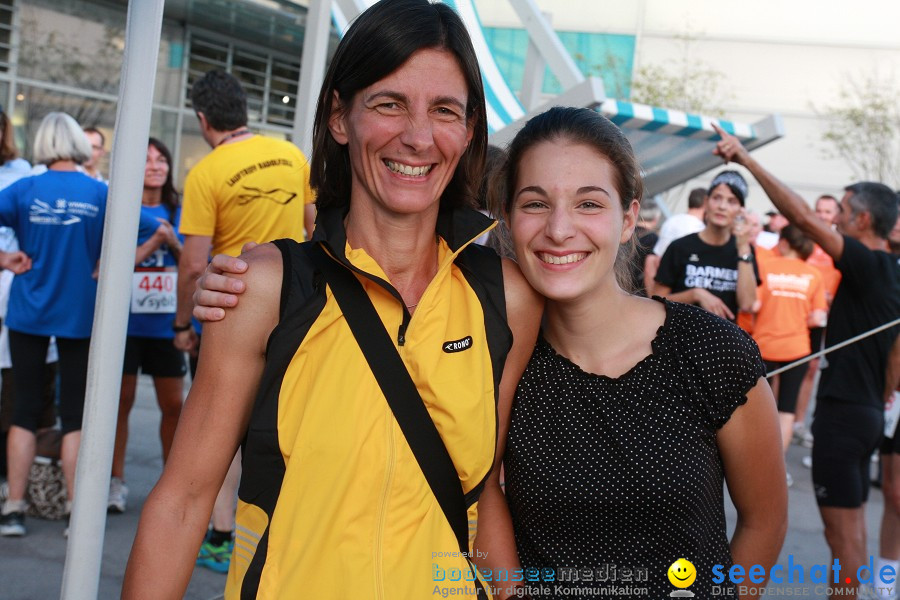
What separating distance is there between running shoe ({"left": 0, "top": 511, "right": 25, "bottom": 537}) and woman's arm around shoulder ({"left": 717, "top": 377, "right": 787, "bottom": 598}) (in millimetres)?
3783

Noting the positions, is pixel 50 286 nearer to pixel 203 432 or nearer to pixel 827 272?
pixel 203 432

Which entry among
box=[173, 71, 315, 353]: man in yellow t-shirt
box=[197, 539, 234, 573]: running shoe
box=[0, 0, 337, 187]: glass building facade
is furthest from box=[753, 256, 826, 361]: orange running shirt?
box=[0, 0, 337, 187]: glass building facade

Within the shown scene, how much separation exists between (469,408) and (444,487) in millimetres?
162

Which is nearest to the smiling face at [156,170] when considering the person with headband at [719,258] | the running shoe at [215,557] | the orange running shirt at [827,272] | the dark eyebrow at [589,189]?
the running shoe at [215,557]

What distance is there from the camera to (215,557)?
4.40 m

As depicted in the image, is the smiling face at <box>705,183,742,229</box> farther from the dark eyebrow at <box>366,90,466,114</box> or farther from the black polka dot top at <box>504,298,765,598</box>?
the dark eyebrow at <box>366,90,466,114</box>

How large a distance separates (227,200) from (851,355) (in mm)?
3167

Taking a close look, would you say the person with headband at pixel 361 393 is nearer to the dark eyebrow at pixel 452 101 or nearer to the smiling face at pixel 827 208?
the dark eyebrow at pixel 452 101

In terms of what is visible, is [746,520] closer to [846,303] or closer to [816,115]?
[846,303]

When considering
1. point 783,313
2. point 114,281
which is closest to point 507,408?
point 114,281

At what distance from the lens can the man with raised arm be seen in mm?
4203

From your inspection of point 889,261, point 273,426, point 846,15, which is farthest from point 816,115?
point 273,426

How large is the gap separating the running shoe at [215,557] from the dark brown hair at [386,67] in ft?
9.28

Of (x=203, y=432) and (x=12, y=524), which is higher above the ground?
(x=203, y=432)
